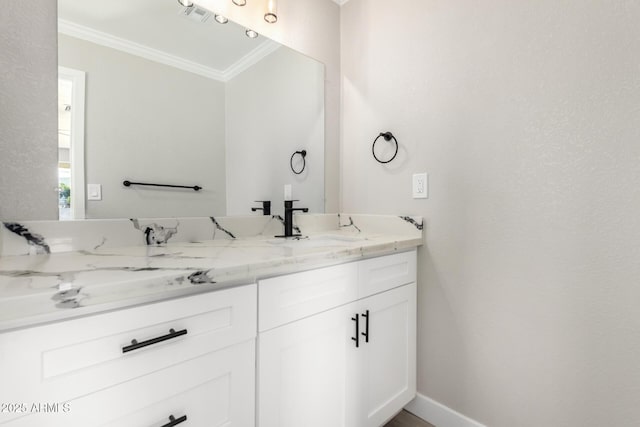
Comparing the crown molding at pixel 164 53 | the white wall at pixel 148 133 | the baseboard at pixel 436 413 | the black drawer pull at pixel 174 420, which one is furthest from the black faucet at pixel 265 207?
the baseboard at pixel 436 413

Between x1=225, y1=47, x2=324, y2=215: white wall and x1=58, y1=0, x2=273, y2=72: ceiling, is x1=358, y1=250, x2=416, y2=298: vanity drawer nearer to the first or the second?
x1=225, y1=47, x2=324, y2=215: white wall

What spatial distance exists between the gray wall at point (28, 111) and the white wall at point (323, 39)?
0.82m

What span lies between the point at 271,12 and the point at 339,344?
5.00 ft

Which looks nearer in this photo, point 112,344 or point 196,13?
point 112,344

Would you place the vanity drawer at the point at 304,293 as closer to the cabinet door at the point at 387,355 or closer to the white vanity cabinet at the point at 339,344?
the white vanity cabinet at the point at 339,344

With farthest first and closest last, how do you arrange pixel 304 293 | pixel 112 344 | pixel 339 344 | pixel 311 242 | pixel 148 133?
pixel 311 242 → pixel 148 133 → pixel 339 344 → pixel 304 293 → pixel 112 344

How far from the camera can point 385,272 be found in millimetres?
1247

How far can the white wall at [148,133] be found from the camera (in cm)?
105

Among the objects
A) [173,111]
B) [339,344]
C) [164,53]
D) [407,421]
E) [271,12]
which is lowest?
[407,421]

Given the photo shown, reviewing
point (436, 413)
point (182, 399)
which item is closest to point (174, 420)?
point (182, 399)

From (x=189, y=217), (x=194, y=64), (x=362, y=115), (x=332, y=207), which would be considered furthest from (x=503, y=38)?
(x=189, y=217)

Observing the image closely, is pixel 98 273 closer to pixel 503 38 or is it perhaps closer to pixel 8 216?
pixel 8 216

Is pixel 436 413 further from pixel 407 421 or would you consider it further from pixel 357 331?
pixel 357 331

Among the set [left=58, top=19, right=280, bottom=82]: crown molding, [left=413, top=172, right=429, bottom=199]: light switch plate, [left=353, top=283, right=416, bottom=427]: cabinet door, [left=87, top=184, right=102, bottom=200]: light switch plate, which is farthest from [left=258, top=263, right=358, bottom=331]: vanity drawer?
[left=58, top=19, right=280, bottom=82]: crown molding
